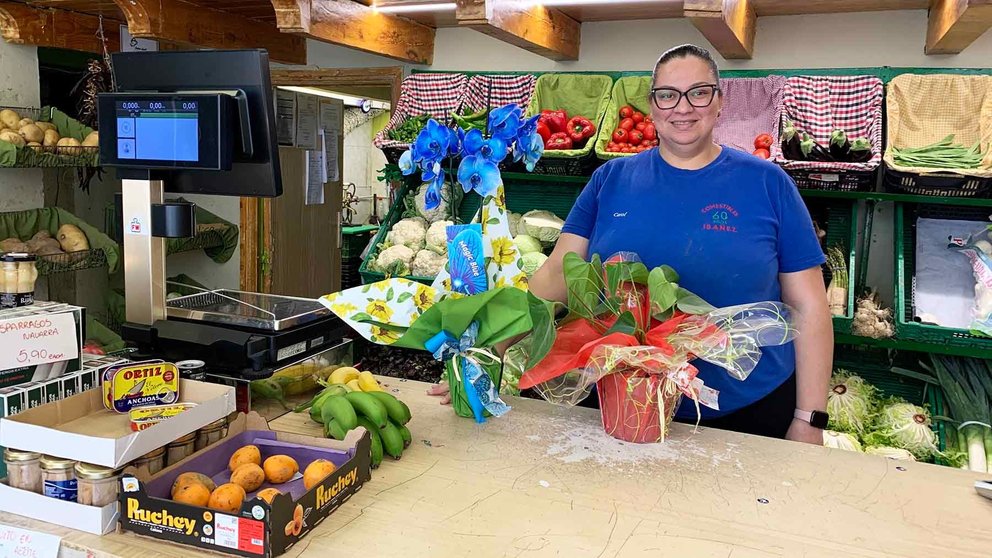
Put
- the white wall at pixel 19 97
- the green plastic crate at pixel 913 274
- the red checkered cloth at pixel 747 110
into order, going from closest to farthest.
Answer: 1. the green plastic crate at pixel 913 274
2. the red checkered cloth at pixel 747 110
3. the white wall at pixel 19 97

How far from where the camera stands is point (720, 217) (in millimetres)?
2154

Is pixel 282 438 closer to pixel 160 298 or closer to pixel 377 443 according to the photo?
pixel 377 443

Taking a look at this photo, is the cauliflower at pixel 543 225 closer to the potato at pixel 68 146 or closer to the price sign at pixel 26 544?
the potato at pixel 68 146

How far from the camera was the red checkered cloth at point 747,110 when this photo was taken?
12.3 ft

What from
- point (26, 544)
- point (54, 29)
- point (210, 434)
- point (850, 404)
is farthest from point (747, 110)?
point (54, 29)

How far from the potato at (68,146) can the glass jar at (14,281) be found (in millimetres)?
2981

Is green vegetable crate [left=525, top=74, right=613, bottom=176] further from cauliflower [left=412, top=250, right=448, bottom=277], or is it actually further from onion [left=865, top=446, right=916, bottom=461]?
onion [left=865, top=446, right=916, bottom=461]

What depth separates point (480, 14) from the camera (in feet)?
10.4

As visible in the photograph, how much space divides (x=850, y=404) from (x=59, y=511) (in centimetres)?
317

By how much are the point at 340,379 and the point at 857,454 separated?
1.30 metres

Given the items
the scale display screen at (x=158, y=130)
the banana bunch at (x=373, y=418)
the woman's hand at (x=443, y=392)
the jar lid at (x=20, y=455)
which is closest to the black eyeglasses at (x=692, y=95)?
the woman's hand at (x=443, y=392)

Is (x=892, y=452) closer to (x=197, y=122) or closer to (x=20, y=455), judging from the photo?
(x=197, y=122)

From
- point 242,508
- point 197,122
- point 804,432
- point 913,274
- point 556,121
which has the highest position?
point 556,121

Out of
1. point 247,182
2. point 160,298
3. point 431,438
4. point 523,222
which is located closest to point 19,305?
point 160,298
